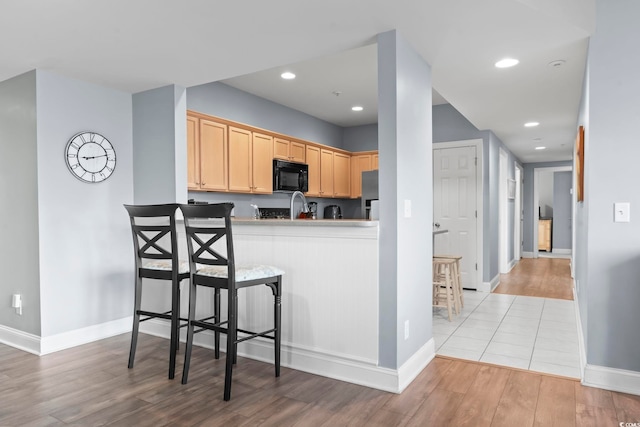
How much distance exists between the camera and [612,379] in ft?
8.39

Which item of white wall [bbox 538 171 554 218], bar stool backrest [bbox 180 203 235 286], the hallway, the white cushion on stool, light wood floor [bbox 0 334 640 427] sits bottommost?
the hallway

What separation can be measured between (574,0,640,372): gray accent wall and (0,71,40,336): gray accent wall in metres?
3.90

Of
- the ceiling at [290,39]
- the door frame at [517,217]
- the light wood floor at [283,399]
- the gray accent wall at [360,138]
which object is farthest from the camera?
the door frame at [517,217]

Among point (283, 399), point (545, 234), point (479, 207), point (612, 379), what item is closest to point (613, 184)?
point (612, 379)

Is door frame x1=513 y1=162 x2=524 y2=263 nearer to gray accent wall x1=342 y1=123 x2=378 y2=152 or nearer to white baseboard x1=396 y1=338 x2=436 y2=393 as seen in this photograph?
gray accent wall x1=342 y1=123 x2=378 y2=152

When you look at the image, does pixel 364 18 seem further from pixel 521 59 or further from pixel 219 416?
pixel 219 416

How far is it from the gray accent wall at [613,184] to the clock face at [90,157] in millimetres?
3726

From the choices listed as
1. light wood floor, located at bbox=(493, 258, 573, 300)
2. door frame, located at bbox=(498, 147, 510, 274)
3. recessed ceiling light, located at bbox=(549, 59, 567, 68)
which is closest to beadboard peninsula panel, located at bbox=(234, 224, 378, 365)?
recessed ceiling light, located at bbox=(549, 59, 567, 68)

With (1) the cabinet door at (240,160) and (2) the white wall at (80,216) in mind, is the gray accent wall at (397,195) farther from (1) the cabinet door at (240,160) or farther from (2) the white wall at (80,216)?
(2) the white wall at (80,216)

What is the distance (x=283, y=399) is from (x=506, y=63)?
2.92 m

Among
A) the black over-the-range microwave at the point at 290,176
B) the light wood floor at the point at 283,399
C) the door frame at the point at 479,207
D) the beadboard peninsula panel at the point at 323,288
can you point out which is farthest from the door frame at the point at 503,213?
the beadboard peninsula panel at the point at 323,288

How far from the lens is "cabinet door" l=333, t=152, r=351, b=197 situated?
21.7 feet

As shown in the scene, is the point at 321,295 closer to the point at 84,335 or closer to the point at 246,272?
the point at 246,272

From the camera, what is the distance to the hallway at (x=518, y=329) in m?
3.16
